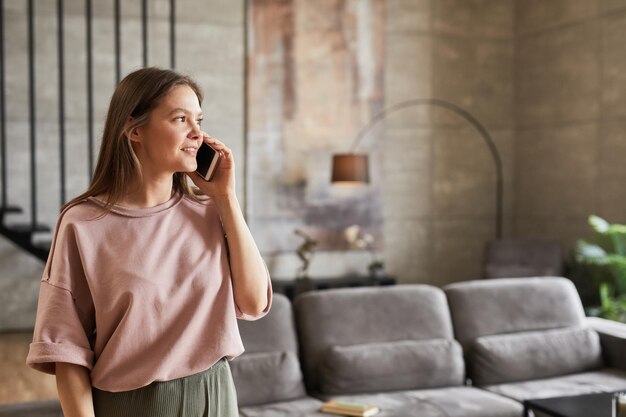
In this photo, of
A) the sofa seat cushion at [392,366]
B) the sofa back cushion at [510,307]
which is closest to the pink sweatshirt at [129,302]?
the sofa seat cushion at [392,366]

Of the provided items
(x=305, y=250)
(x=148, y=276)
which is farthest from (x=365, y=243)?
(x=148, y=276)

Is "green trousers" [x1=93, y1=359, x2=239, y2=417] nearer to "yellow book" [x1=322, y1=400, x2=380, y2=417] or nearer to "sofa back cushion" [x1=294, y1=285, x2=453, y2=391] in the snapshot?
"yellow book" [x1=322, y1=400, x2=380, y2=417]

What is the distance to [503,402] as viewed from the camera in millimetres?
3602

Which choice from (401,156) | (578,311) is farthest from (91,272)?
(401,156)

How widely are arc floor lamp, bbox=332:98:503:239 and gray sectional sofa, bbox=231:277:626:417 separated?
8.77 feet

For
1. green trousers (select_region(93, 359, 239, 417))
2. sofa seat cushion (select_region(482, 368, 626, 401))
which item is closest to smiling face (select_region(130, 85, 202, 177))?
green trousers (select_region(93, 359, 239, 417))

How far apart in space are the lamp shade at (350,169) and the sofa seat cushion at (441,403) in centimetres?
320

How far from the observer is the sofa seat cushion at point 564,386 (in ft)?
12.3

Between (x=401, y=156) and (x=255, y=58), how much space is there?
1.66 metres

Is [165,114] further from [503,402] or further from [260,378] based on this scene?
[503,402]

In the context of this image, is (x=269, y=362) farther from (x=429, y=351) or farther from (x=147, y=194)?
(x=147, y=194)

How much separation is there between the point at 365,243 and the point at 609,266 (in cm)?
210

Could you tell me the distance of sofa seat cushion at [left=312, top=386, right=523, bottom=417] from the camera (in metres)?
3.45

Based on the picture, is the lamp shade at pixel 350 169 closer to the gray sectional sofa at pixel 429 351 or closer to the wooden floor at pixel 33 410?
the gray sectional sofa at pixel 429 351
